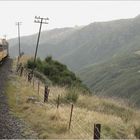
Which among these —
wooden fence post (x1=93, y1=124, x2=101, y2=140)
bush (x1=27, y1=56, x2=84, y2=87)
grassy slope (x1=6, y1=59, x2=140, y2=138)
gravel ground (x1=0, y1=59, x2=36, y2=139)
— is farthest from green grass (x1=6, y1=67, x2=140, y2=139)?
bush (x1=27, y1=56, x2=84, y2=87)

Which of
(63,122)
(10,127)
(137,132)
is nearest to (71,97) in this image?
(137,132)

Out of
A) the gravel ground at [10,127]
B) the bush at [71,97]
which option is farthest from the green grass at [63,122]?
the bush at [71,97]

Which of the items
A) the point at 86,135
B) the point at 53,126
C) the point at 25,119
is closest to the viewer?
the point at 86,135

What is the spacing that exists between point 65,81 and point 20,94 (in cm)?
2527

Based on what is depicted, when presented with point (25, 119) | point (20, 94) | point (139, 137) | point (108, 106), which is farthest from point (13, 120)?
point (108, 106)

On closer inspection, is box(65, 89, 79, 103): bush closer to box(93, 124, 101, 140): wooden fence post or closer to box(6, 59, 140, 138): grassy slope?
box(6, 59, 140, 138): grassy slope

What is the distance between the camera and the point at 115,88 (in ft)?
589

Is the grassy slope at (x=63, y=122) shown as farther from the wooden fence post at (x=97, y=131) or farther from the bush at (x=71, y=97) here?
the bush at (x=71, y=97)

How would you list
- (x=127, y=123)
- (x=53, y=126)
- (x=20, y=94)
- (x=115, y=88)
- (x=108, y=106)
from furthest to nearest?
(x=115, y=88) → (x=108, y=106) → (x=20, y=94) → (x=127, y=123) → (x=53, y=126)

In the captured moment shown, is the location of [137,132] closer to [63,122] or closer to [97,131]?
[63,122]

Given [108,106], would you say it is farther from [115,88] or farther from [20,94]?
[115,88]

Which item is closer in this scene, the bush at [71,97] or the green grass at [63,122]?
the green grass at [63,122]

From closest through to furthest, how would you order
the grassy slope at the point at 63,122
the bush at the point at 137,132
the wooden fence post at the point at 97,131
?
the wooden fence post at the point at 97,131 < the grassy slope at the point at 63,122 < the bush at the point at 137,132

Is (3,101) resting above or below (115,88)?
above
